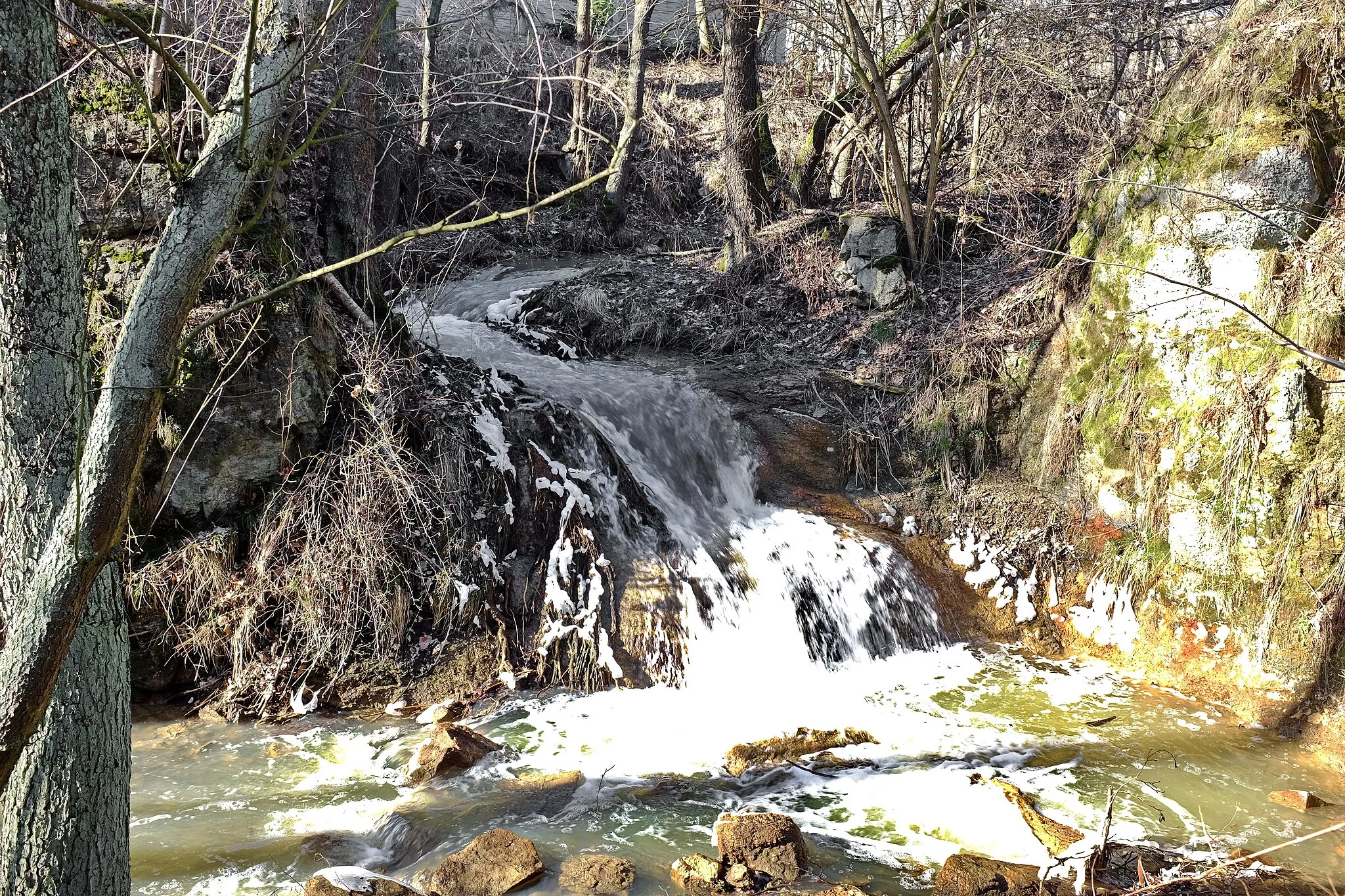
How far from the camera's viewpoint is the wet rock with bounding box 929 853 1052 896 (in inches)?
164

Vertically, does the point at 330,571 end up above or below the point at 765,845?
above

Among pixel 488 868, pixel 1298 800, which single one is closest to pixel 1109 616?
pixel 1298 800

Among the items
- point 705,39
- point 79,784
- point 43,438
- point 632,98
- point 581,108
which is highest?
point 705,39

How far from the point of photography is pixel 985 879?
4.23 m

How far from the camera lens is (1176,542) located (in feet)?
22.4

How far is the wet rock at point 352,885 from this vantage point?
3.93 m

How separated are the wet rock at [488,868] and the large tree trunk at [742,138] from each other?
24.9 feet

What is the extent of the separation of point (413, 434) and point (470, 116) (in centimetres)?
992

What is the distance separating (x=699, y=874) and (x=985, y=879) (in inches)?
49.6

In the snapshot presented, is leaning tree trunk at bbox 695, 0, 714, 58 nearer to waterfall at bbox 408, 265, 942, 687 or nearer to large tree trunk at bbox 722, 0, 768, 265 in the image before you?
large tree trunk at bbox 722, 0, 768, 265

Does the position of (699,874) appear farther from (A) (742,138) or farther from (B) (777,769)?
(A) (742,138)

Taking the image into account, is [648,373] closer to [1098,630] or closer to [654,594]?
[654,594]

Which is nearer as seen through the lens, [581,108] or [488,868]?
[488,868]

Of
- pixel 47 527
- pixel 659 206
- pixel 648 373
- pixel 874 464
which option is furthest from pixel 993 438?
pixel 659 206
